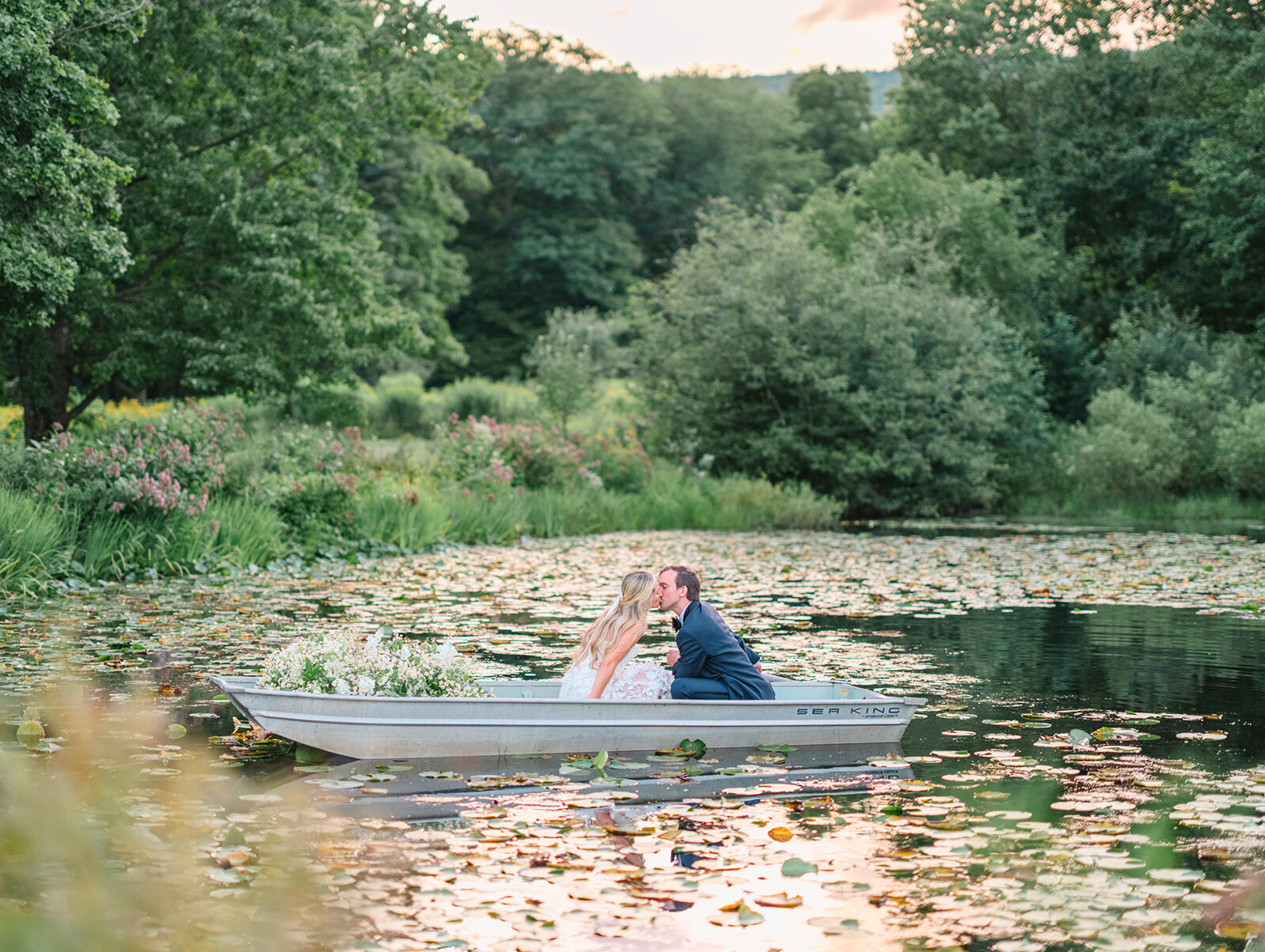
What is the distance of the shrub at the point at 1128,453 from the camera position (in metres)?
31.6

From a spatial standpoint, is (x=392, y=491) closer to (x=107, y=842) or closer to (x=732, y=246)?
(x=732, y=246)

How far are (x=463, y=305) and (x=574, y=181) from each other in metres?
8.02

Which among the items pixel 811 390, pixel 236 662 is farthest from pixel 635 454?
pixel 236 662

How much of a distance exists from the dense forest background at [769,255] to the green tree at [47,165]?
0.13 ft

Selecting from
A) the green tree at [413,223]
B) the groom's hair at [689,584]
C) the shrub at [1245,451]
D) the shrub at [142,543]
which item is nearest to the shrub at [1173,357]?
the shrub at [1245,451]

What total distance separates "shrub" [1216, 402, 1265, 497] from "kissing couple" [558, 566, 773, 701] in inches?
999

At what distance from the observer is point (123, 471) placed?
52.5 ft

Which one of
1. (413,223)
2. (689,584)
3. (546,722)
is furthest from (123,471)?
(413,223)

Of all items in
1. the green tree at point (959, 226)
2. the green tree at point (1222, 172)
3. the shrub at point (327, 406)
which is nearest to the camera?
the shrub at point (327, 406)

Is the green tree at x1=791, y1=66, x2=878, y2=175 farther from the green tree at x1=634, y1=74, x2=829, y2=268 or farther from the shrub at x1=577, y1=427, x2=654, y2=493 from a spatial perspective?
the shrub at x1=577, y1=427, x2=654, y2=493

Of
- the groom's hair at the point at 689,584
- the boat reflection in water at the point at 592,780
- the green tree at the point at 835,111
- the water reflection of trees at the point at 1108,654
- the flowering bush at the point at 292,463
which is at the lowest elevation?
the water reflection of trees at the point at 1108,654

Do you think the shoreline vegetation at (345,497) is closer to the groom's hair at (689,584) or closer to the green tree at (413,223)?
the groom's hair at (689,584)

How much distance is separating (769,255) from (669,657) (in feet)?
76.3

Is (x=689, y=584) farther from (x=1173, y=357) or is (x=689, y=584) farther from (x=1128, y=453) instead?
(x=1173, y=357)
